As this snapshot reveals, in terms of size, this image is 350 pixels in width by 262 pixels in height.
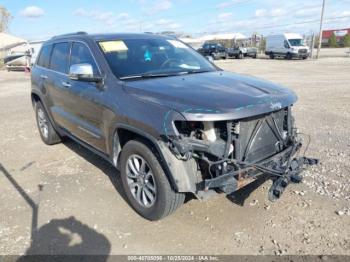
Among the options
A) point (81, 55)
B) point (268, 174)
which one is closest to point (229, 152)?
point (268, 174)

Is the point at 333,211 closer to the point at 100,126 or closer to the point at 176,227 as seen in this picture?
the point at 176,227

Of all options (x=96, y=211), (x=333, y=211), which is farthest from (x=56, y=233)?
(x=333, y=211)

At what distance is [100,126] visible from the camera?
173 inches

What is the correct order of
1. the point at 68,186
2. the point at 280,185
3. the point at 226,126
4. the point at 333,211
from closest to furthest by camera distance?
the point at 226,126 → the point at 280,185 → the point at 333,211 → the point at 68,186

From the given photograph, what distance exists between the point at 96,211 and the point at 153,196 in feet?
2.77

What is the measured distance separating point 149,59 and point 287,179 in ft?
7.26

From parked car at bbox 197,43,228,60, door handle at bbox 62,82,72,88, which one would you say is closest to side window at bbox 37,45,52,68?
door handle at bbox 62,82,72,88

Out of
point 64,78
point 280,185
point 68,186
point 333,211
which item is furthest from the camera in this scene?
point 64,78

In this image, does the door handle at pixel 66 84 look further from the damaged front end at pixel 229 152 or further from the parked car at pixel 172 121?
the damaged front end at pixel 229 152

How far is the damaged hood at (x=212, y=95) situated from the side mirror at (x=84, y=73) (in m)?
0.51

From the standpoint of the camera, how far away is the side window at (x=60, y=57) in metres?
5.39

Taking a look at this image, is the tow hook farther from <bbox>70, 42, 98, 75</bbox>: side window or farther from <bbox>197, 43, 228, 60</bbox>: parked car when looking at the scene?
<bbox>197, 43, 228, 60</bbox>: parked car

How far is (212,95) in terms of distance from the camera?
3479 millimetres

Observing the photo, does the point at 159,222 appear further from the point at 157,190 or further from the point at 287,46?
the point at 287,46
